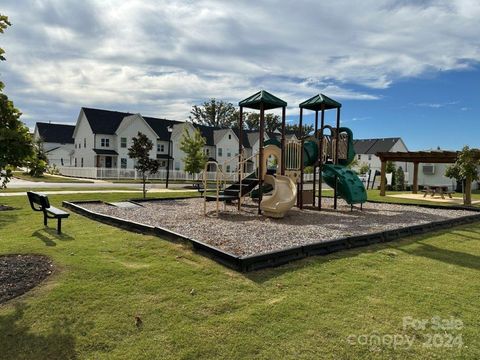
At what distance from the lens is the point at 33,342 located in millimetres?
3566

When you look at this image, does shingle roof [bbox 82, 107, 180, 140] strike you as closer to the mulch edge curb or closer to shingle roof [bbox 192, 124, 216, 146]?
shingle roof [bbox 192, 124, 216, 146]

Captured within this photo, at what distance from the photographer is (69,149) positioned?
55969mm

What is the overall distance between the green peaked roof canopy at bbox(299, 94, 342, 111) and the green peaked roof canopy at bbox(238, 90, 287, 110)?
2194mm

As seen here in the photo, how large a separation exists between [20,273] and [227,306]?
132 inches

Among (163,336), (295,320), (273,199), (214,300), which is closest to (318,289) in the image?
(295,320)

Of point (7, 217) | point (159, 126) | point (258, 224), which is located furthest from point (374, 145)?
point (7, 217)

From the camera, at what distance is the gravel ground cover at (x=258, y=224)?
7.48m

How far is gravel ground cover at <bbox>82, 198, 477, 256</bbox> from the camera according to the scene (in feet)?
24.6

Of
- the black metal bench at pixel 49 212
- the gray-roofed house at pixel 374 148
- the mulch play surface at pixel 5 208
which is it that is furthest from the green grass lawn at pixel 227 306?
the gray-roofed house at pixel 374 148

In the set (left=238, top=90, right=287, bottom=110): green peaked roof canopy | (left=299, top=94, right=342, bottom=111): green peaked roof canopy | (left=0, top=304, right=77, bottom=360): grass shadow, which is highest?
(left=299, top=94, right=342, bottom=111): green peaked roof canopy

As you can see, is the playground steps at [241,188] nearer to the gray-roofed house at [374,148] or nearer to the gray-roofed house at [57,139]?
the gray-roofed house at [57,139]

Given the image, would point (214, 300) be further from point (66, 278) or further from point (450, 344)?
point (450, 344)

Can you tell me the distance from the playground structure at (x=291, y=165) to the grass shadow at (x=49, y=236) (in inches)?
181

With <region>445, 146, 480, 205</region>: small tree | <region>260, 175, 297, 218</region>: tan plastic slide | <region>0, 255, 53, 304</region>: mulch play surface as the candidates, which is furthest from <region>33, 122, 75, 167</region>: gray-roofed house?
<region>0, 255, 53, 304</region>: mulch play surface
